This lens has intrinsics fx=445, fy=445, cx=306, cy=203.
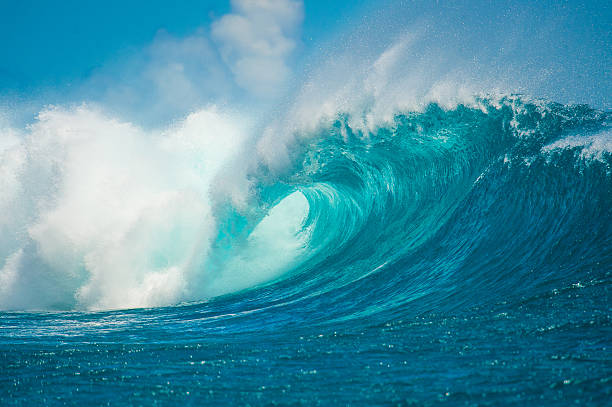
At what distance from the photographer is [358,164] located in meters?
10.4

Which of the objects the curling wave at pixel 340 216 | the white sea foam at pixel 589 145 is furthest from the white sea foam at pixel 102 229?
the white sea foam at pixel 589 145

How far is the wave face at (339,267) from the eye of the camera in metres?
2.71

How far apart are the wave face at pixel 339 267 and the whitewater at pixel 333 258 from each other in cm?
3

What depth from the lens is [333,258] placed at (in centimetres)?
862

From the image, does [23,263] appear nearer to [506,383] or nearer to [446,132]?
[446,132]

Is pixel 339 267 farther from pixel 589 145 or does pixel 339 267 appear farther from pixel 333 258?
pixel 589 145

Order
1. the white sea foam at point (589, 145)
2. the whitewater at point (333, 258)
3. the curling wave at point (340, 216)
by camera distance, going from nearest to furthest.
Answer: the whitewater at point (333, 258) → the curling wave at point (340, 216) → the white sea foam at point (589, 145)

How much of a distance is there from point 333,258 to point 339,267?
859mm

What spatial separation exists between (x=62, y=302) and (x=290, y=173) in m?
5.15

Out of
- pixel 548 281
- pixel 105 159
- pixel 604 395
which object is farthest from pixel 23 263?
pixel 604 395

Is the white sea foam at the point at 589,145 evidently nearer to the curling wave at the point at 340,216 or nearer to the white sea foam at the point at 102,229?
the curling wave at the point at 340,216

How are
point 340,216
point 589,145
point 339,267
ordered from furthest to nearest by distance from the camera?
point 340,216
point 339,267
point 589,145

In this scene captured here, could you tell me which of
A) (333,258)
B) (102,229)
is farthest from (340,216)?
(102,229)

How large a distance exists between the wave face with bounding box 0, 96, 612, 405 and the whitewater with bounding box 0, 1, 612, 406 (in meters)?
0.03
